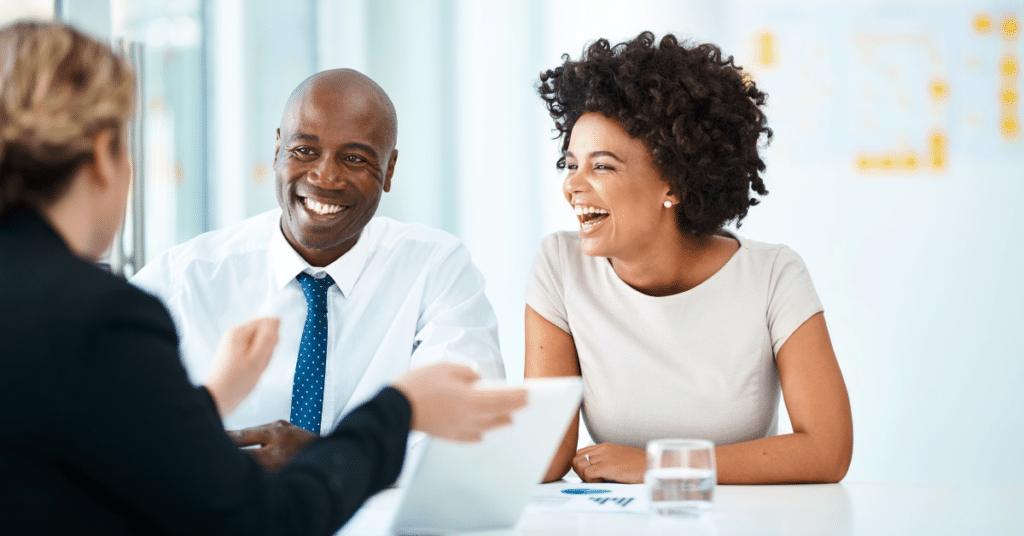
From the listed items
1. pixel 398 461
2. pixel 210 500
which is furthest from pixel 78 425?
pixel 398 461

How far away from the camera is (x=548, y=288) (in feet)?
6.52

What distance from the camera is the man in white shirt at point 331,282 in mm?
1912

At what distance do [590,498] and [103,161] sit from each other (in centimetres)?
92

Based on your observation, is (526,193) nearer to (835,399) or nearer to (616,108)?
(616,108)

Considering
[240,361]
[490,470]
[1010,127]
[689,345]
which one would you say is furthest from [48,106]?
[1010,127]

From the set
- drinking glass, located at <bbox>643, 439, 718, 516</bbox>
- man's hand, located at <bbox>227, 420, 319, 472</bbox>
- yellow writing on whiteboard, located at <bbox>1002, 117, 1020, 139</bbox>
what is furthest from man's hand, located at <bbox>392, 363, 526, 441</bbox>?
yellow writing on whiteboard, located at <bbox>1002, 117, 1020, 139</bbox>

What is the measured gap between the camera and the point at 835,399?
1720 mm

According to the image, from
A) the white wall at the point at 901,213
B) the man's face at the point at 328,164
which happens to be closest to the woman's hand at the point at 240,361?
the man's face at the point at 328,164

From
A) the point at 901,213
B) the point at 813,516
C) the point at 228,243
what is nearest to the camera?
the point at 813,516

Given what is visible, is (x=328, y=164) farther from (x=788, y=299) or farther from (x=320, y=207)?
(x=788, y=299)

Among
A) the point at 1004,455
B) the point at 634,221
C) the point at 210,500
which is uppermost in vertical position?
the point at 634,221

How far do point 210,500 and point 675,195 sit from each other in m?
1.42

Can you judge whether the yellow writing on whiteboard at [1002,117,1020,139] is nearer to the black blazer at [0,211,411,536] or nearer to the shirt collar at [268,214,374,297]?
the shirt collar at [268,214,374,297]

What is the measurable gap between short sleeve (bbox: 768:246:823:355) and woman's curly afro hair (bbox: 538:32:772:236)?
200mm
